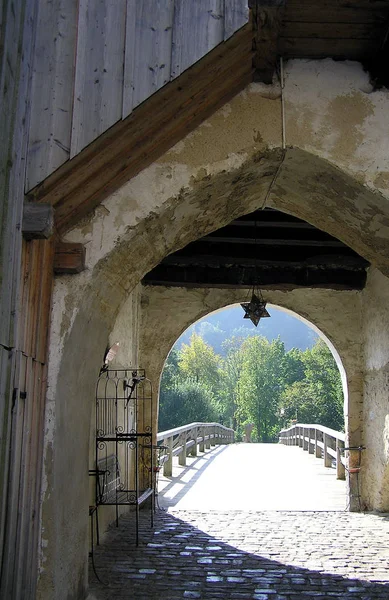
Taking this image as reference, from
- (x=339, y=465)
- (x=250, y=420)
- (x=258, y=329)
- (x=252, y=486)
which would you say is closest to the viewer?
(x=252, y=486)

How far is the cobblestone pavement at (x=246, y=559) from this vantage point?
4145 mm

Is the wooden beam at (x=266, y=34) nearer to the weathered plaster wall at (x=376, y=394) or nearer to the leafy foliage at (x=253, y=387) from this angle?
the weathered plaster wall at (x=376, y=394)

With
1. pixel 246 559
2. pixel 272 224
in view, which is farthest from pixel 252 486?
pixel 272 224

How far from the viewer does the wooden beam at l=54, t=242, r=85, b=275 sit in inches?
139

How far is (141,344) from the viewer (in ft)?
26.3

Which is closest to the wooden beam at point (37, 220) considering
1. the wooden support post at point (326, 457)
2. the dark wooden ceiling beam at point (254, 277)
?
the dark wooden ceiling beam at point (254, 277)

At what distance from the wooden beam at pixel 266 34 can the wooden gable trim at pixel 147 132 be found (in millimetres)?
48

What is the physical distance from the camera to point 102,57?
10.5 ft

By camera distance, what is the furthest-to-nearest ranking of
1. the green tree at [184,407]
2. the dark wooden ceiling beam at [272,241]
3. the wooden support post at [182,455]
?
the green tree at [184,407], the wooden support post at [182,455], the dark wooden ceiling beam at [272,241]

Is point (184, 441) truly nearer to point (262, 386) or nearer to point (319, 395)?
point (319, 395)

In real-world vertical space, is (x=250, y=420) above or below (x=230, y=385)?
below

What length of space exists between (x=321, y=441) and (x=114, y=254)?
457 inches

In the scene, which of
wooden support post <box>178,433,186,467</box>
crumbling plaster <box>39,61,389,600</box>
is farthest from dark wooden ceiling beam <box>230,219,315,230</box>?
wooden support post <box>178,433,186,467</box>

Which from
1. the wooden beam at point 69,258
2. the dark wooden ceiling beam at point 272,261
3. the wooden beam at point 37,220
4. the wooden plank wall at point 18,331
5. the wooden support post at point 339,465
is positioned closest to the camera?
the wooden plank wall at point 18,331
